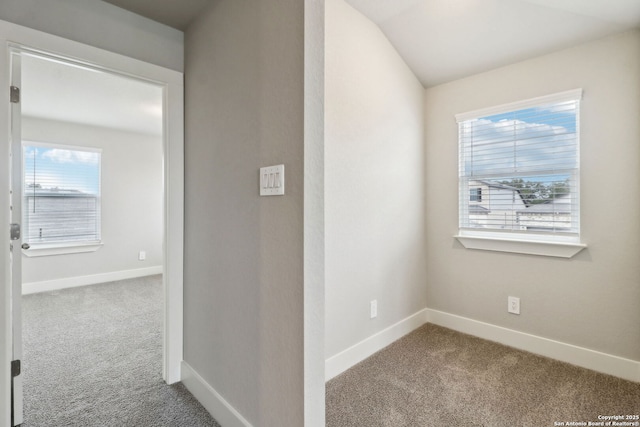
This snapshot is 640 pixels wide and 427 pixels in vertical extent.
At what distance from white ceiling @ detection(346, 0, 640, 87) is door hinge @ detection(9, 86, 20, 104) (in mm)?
2041

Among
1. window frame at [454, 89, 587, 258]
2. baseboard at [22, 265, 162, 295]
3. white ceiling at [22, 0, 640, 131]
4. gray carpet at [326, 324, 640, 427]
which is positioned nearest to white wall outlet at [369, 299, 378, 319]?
gray carpet at [326, 324, 640, 427]

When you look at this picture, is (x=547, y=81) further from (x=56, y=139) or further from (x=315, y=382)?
(x=56, y=139)

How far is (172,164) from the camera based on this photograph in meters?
1.98

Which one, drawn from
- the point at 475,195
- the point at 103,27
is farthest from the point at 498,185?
the point at 103,27

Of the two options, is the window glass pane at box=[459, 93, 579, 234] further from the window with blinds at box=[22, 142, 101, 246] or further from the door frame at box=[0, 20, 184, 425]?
the window with blinds at box=[22, 142, 101, 246]

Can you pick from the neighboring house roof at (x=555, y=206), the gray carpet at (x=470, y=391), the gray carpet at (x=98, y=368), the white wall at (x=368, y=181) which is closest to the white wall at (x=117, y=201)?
the gray carpet at (x=98, y=368)

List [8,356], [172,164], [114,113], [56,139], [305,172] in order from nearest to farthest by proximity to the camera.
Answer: [305,172] → [8,356] → [172,164] → [114,113] → [56,139]

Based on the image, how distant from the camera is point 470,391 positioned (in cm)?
190

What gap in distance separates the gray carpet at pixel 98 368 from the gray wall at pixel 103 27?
6.74ft

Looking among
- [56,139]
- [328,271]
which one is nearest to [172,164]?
[328,271]

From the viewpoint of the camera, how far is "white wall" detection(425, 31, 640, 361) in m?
1.99

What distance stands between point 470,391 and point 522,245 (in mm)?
1201

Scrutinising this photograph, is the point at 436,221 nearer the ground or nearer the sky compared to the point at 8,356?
nearer the sky

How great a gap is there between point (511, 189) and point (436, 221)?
2.24ft
